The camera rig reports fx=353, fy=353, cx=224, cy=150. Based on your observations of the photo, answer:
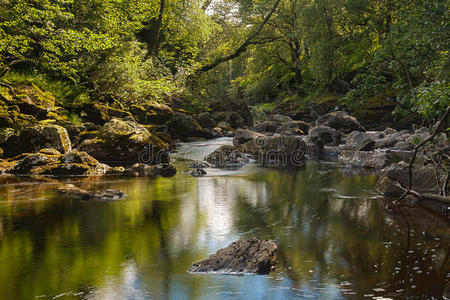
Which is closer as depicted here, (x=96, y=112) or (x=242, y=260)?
(x=242, y=260)

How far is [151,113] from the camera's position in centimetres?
2473

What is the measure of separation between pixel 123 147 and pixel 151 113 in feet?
29.0

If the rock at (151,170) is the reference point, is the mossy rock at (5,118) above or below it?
above

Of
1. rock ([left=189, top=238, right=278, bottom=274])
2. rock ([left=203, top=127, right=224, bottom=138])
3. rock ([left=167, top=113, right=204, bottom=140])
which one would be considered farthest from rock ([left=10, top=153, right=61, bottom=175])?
rock ([left=203, top=127, right=224, bottom=138])

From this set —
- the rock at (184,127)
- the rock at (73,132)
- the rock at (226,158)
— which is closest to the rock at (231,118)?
the rock at (184,127)

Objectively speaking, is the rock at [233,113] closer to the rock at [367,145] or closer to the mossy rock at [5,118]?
the rock at [367,145]

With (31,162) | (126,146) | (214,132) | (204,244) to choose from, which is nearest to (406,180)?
(204,244)

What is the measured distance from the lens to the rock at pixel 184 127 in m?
26.1

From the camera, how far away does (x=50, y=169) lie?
13.5 m

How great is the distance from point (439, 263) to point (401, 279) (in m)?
0.96

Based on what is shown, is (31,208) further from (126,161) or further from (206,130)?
(206,130)

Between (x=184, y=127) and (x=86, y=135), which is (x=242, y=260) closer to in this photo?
(x=86, y=135)

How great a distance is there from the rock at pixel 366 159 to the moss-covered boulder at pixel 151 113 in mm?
12763

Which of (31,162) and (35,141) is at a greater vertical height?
(35,141)
